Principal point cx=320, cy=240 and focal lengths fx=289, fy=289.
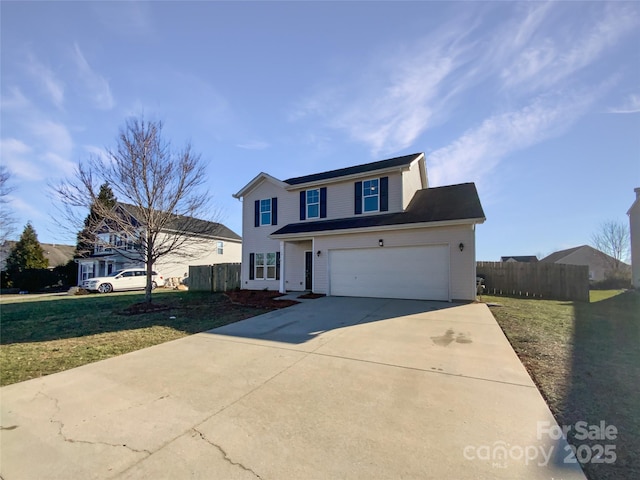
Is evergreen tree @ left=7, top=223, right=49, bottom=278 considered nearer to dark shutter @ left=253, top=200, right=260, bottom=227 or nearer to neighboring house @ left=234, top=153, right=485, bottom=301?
neighboring house @ left=234, top=153, right=485, bottom=301

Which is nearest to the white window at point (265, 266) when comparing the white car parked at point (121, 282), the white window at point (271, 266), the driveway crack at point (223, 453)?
the white window at point (271, 266)

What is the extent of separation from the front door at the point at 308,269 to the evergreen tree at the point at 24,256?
29.2 metres

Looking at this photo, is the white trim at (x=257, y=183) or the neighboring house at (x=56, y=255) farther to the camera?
the neighboring house at (x=56, y=255)

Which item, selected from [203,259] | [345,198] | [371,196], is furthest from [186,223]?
[203,259]

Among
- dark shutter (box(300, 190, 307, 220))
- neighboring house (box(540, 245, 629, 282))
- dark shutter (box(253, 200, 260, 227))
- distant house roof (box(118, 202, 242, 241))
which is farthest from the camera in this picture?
neighboring house (box(540, 245, 629, 282))

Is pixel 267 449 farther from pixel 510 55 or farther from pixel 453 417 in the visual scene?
pixel 510 55

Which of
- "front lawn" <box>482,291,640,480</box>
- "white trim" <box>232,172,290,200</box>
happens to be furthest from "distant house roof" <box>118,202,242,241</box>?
"front lawn" <box>482,291,640,480</box>

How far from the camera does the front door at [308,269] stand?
15.6 metres

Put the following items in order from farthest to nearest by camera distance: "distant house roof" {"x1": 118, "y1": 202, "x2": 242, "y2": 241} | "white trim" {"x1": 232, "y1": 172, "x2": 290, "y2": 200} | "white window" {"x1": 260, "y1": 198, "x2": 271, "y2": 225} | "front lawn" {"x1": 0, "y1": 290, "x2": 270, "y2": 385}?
"white window" {"x1": 260, "y1": 198, "x2": 271, "y2": 225} < "white trim" {"x1": 232, "y1": 172, "x2": 290, "y2": 200} < "distant house roof" {"x1": 118, "y1": 202, "x2": 242, "y2": 241} < "front lawn" {"x1": 0, "y1": 290, "x2": 270, "y2": 385}

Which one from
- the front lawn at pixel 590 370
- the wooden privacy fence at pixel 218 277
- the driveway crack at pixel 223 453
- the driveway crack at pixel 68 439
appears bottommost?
the driveway crack at pixel 68 439

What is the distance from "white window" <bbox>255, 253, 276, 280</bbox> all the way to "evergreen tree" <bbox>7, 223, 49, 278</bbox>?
1014 inches

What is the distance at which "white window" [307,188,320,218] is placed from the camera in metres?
16.1

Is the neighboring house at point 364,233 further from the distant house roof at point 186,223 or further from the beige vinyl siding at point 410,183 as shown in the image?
the distant house roof at point 186,223

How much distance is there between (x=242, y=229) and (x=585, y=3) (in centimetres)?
1670
